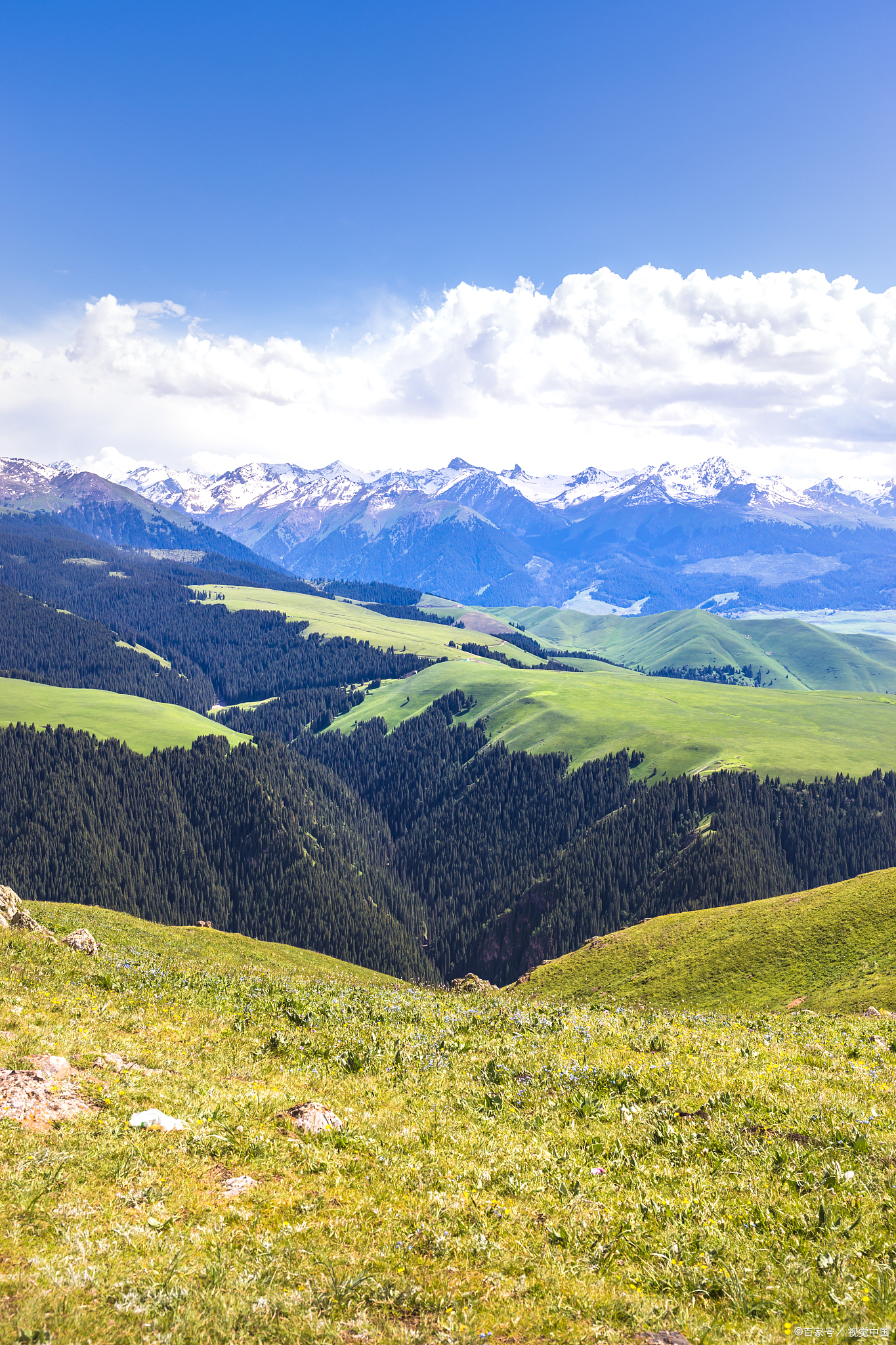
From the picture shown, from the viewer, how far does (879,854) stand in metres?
191

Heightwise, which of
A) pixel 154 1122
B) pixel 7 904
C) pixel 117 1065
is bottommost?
pixel 7 904

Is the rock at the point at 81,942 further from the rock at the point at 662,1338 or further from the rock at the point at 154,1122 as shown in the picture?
the rock at the point at 662,1338

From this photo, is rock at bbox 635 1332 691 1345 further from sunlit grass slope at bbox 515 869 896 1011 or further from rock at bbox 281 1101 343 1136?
sunlit grass slope at bbox 515 869 896 1011

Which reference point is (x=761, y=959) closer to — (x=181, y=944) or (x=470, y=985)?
(x=470, y=985)

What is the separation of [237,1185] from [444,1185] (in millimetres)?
4439

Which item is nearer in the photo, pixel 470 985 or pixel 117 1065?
pixel 117 1065

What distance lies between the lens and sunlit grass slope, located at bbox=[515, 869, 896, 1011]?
5938cm

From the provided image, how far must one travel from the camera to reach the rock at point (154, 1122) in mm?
15344

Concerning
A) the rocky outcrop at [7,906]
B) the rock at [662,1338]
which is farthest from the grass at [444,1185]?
the rocky outcrop at [7,906]

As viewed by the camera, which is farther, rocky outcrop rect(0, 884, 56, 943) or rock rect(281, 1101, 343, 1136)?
rocky outcrop rect(0, 884, 56, 943)

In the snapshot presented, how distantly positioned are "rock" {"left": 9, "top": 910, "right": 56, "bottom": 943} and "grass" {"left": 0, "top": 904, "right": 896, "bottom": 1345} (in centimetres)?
998

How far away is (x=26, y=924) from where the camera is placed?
1361 inches

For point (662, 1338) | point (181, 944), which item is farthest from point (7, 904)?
point (662, 1338)

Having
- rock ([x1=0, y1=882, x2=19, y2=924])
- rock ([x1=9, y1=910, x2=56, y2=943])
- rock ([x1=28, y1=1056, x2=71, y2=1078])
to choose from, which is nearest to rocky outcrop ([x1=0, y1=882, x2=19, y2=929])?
rock ([x1=0, y1=882, x2=19, y2=924])
